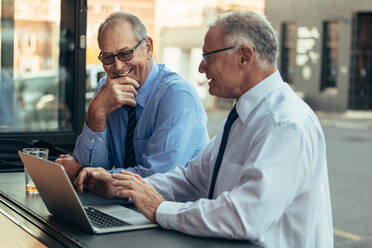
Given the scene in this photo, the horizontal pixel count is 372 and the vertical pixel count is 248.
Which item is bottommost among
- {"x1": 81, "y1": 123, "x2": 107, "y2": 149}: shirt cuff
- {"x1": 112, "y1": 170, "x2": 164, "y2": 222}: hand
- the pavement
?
the pavement

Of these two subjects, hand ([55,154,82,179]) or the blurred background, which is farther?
the blurred background

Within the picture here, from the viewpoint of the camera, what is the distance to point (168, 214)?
73.9 inches

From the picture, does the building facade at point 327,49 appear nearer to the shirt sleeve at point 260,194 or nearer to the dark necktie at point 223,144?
the dark necktie at point 223,144

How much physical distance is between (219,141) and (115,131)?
825 millimetres

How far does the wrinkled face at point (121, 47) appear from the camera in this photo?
2666mm

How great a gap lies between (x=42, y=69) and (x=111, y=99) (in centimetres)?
283

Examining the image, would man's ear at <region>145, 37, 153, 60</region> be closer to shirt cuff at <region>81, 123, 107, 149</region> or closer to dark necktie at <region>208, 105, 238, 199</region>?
shirt cuff at <region>81, 123, 107, 149</region>

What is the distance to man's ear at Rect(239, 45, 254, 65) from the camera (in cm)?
191

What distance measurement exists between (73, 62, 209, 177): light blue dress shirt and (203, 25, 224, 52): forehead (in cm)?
65

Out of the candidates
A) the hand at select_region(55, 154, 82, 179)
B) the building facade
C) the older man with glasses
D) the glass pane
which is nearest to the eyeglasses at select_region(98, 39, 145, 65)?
the older man with glasses

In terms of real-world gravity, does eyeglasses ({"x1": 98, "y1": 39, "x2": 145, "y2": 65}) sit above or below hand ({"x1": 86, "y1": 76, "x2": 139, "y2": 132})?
above

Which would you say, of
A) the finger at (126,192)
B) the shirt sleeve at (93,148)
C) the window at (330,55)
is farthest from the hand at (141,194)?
the window at (330,55)

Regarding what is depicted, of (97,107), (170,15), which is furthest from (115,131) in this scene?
(170,15)

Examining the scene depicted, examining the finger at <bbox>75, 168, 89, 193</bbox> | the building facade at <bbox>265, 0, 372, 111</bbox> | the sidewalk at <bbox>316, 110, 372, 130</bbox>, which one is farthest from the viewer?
the building facade at <bbox>265, 0, 372, 111</bbox>
